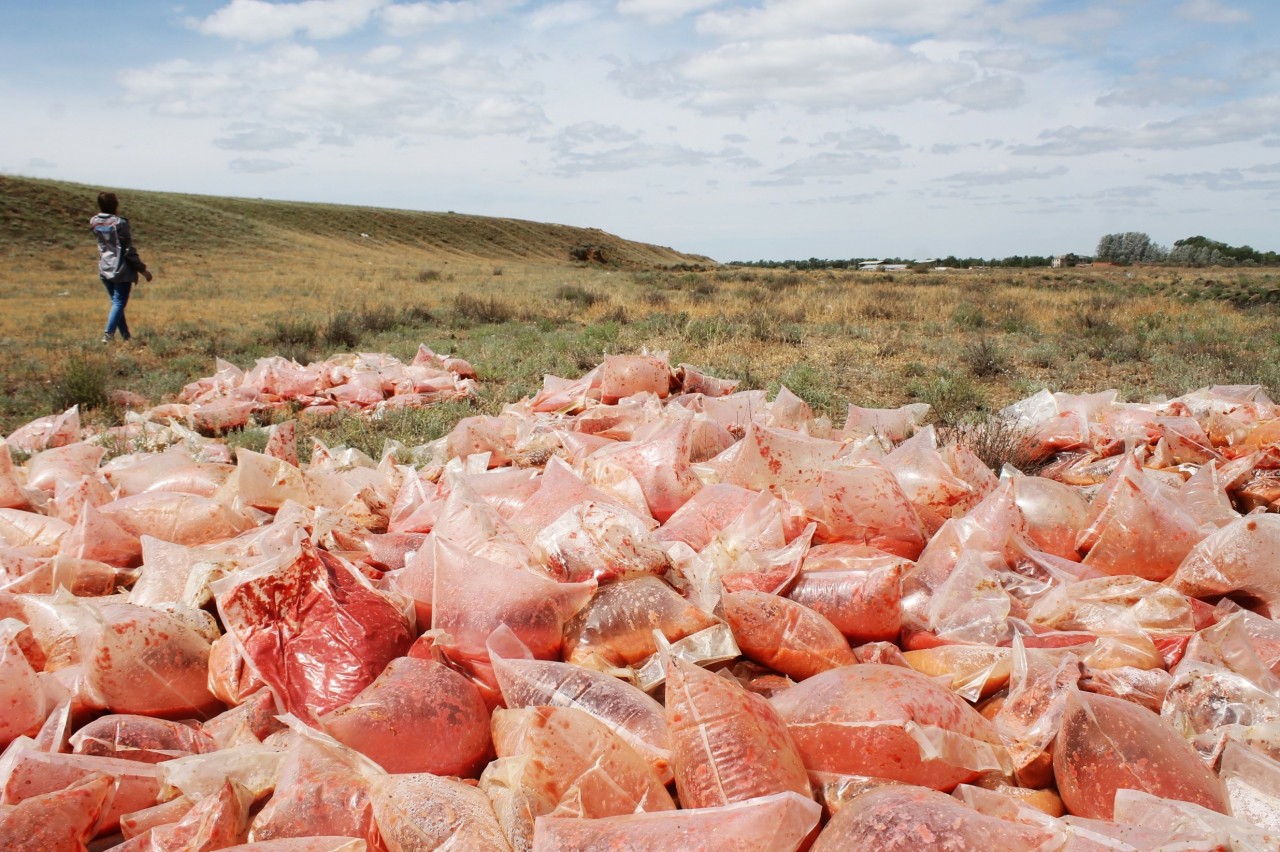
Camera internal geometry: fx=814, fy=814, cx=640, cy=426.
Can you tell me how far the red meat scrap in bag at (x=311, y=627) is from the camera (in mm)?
1828

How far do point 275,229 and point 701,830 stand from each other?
46672 millimetres

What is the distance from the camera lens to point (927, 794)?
1.30 metres

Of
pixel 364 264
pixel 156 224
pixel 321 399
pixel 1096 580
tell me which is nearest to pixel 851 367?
pixel 321 399

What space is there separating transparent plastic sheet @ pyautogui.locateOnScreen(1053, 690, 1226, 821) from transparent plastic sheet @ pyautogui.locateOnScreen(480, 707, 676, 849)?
770 mm

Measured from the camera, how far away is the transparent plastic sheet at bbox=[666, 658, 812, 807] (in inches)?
54.9

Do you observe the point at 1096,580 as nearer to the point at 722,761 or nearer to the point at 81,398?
the point at 722,761

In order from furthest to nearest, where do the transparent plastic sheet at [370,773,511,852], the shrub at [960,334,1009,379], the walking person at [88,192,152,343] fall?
the walking person at [88,192,152,343] → the shrub at [960,334,1009,379] → the transparent plastic sheet at [370,773,511,852]

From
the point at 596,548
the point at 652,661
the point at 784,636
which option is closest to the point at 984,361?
the point at 784,636

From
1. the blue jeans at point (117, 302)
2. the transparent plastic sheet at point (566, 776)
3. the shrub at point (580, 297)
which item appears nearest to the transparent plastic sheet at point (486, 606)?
the transparent plastic sheet at point (566, 776)

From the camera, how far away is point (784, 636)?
6.46ft

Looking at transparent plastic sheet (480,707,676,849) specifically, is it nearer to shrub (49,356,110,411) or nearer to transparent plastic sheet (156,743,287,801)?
transparent plastic sheet (156,743,287,801)

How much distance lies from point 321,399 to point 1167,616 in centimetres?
559

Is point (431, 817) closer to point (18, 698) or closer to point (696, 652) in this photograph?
point (696, 652)

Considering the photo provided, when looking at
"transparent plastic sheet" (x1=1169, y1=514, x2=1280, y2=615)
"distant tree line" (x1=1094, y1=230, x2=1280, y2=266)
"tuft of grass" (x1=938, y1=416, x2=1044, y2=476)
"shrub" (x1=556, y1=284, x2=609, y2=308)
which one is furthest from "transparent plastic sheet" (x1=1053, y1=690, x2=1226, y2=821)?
"distant tree line" (x1=1094, y1=230, x2=1280, y2=266)
